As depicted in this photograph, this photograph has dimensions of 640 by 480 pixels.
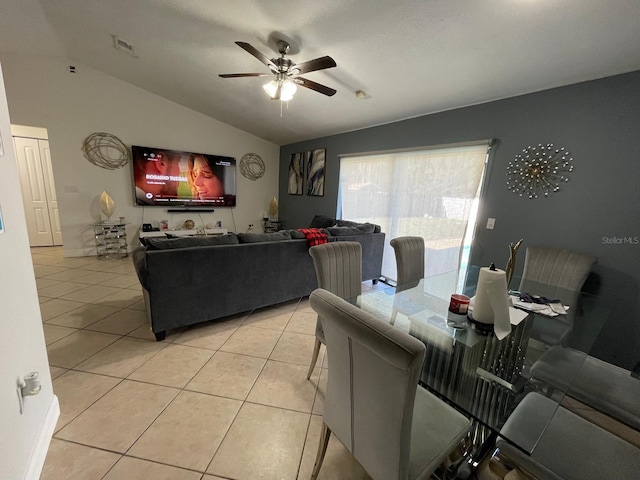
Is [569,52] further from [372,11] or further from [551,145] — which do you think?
[372,11]

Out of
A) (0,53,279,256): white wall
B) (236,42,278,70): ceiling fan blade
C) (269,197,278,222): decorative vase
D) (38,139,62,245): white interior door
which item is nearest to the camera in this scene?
(236,42,278,70): ceiling fan blade

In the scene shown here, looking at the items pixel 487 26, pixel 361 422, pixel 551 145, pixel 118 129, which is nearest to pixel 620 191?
pixel 551 145

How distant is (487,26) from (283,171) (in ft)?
15.5

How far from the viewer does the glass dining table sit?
1021 mm

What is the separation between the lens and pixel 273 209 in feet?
19.4

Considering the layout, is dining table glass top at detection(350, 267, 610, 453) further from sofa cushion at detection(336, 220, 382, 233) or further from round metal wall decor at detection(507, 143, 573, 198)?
sofa cushion at detection(336, 220, 382, 233)

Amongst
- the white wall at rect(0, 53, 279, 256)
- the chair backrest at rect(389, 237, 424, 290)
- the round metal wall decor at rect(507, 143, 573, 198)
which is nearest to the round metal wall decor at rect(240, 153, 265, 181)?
the white wall at rect(0, 53, 279, 256)

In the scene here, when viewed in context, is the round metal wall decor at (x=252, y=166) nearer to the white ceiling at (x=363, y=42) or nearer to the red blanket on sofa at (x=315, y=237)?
the white ceiling at (x=363, y=42)

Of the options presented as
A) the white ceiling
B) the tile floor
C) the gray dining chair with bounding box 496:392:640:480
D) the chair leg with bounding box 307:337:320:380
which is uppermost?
the white ceiling

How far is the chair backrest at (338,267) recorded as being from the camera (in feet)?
5.03

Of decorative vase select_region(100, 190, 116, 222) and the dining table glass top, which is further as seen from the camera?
decorative vase select_region(100, 190, 116, 222)

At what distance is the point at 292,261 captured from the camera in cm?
265

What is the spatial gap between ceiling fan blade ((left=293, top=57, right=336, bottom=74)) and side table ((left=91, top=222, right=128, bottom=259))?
4.13 meters

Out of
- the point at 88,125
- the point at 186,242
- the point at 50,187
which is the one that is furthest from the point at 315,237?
the point at 50,187
